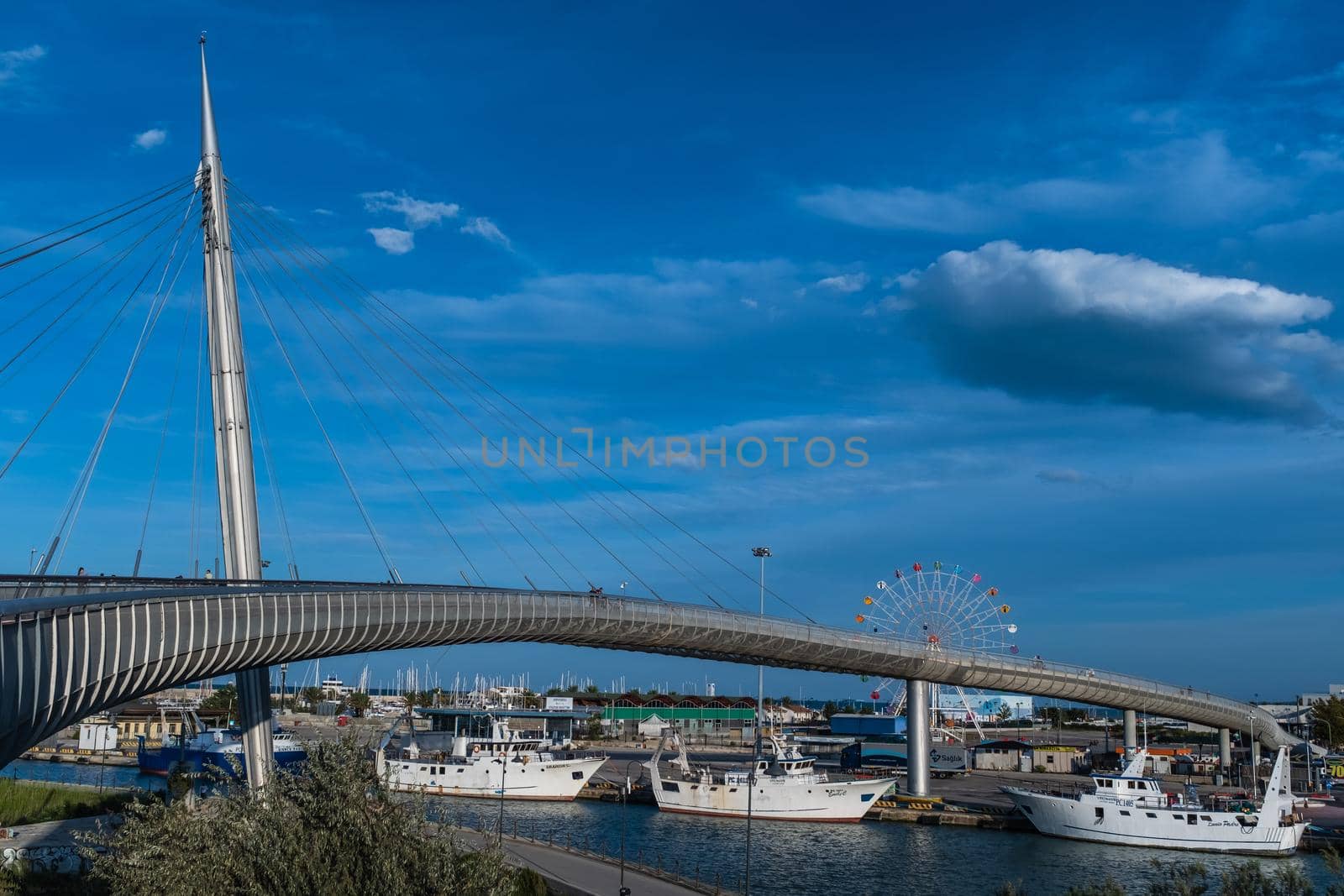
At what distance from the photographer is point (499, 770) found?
7706cm

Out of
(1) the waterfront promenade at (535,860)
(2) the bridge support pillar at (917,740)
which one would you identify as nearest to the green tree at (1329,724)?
(2) the bridge support pillar at (917,740)

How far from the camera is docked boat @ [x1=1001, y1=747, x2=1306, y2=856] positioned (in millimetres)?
55375

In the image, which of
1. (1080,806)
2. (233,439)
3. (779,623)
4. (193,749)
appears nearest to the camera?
(233,439)

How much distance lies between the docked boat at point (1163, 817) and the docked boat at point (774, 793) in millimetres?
9212

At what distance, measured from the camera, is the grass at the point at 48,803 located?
4825 cm

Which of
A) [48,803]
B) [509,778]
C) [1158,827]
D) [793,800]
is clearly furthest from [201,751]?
[1158,827]

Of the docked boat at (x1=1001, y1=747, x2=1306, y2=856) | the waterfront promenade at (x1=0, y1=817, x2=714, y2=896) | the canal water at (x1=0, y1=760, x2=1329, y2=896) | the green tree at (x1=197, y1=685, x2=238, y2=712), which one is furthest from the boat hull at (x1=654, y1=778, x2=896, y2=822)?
the green tree at (x1=197, y1=685, x2=238, y2=712)

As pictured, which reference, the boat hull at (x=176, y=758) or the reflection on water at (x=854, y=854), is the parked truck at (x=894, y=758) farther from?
the boat hull at (x=176, y=758)

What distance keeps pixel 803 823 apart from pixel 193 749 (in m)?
51.0

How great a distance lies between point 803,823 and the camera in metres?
65.2

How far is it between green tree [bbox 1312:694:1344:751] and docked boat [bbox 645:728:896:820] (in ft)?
249

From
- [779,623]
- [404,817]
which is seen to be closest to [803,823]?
[779,623]

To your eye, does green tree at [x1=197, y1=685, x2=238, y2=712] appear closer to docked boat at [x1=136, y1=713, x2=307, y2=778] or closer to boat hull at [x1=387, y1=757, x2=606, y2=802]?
docked boat at [x1=136, y1=713, x2=307, y2=778]

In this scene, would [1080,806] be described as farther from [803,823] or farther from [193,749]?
[193,749]
